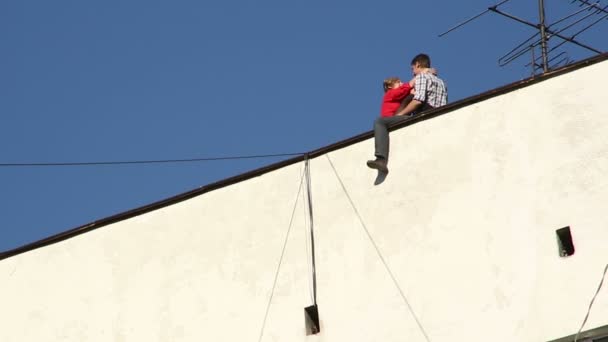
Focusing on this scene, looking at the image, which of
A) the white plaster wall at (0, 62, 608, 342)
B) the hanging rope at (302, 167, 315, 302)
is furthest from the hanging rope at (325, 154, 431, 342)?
the hanging rope at (302, 167, 315, 302)

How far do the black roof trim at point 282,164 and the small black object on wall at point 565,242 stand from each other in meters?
1.80

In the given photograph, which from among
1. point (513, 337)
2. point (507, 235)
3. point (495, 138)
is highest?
point (495, 138)

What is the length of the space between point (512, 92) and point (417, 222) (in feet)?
5.81

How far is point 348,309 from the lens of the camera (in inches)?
739

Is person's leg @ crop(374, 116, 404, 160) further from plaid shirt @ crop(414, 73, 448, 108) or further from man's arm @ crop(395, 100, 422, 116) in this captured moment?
plaid shirt @ crop(414, 73, 448, 108)

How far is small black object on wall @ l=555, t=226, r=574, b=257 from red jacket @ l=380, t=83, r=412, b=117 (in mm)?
2859

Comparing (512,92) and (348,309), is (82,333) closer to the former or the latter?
(348,309)

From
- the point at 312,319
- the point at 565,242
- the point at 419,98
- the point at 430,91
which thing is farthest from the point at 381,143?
the point at 565,242

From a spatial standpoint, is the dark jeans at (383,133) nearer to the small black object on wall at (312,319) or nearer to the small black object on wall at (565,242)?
the small black object on wall at (312,319)

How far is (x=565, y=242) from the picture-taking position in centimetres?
1770

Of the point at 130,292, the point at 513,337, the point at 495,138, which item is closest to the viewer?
the point at 513,337

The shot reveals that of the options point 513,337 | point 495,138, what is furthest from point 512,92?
point 513,337

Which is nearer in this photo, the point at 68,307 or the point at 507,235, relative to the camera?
the point at 507,235

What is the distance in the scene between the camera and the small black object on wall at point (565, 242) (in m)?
17.6
